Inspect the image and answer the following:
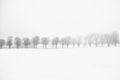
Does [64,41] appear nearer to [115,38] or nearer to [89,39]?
[89,39]

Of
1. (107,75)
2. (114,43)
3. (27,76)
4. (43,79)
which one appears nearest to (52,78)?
(43,79)

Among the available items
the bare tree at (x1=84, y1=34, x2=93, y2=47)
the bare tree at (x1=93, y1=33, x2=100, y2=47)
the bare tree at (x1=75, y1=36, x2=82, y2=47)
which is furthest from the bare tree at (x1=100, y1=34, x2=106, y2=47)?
the bare tree at (x1=75, y1=36, x2=82, y2=47)

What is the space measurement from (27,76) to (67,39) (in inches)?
1772

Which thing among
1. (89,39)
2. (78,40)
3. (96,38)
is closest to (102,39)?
(96,38)

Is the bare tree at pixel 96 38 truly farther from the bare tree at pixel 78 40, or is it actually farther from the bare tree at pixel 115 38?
the bare tree at pixel 78 40

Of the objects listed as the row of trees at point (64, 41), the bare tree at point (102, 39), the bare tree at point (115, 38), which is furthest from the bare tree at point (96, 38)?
the bare tree at point (115, 38)

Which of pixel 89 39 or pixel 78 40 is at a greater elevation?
pixel 89 39

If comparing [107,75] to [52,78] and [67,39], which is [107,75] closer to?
[52,78]

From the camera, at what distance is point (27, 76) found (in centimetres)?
595

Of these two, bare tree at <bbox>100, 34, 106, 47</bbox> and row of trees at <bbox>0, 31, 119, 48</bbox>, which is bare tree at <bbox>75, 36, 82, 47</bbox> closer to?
row of trees at <bbox>0, 31, 119, 48</bbox>

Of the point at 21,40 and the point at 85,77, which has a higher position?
the point at 21,40

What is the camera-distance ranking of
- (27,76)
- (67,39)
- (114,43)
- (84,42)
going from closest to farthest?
(27,76) < (114,43) < (84,42) < (67,39)

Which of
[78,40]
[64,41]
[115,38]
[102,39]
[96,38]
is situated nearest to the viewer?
[115,38]

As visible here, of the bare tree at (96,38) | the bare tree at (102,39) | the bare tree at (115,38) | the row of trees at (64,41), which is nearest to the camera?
the bare tree at (115,38)
